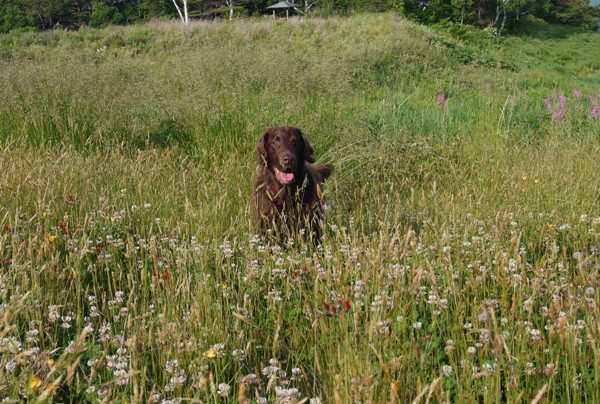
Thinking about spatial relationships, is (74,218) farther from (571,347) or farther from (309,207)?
(571,347)

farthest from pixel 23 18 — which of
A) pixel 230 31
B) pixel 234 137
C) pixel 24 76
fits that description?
pixel 234 137

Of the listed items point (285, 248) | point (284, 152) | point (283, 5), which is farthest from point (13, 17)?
point (285, 248)

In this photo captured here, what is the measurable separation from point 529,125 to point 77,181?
5.86m

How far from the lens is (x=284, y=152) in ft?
13.3

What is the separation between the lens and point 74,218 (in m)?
3.40

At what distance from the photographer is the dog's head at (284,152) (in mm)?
4039

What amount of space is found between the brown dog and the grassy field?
0.18 metres

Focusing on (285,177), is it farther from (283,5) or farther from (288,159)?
(283,5)

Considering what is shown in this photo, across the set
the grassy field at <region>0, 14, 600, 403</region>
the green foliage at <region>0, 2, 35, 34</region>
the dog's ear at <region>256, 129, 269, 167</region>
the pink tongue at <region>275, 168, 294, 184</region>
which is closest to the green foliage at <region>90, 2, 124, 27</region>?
the green foliage at <region>0, 2, 35, 34</region>

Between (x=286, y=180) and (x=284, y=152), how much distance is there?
21 centimetres

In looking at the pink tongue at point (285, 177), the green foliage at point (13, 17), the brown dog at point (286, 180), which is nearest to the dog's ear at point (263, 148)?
the brown dog at point (286, 180)

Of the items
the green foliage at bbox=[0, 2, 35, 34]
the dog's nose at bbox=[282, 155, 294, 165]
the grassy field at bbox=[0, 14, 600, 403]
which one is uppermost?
the green foliage at bbox=[0, 2, 35, 34]

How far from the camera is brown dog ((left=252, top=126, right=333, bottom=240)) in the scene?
3.98 meters

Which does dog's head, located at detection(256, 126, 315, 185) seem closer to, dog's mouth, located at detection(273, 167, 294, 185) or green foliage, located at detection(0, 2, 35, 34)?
dog's mouth, located at detection(273, 167, 294, 185)
